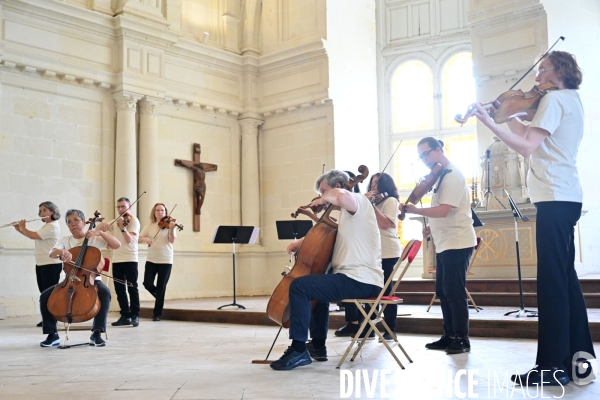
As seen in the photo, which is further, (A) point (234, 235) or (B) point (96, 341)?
(A) point (234, 235)

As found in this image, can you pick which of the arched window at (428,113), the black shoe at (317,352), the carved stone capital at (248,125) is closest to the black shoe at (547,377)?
the black shoe at (317,352)

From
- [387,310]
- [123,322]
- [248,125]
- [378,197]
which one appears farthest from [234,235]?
[248,125]

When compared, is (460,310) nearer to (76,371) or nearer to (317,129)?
(76,371)

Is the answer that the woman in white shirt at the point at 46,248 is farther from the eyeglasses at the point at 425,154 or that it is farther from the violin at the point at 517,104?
the violin at the point at 517,104

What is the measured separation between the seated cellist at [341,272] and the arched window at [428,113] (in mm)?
11757

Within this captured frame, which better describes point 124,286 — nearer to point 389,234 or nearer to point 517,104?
point 389,234

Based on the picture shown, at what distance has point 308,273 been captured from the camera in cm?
482

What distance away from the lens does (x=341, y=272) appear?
4.75 m

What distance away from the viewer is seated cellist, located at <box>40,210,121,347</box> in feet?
20.5

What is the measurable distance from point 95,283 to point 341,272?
2824mm

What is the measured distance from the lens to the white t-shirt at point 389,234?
20.8ft

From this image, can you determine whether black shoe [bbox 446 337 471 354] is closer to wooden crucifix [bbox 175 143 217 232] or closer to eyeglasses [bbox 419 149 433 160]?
eyeglasses [bbox 419 149 433 160]

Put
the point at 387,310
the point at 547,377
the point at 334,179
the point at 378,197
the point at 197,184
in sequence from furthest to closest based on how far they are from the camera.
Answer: the point at 197,184 → the point at 378,197 → the point at 387,310 → the point at 334,179 → the point at 547,377

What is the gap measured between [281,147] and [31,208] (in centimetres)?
557
